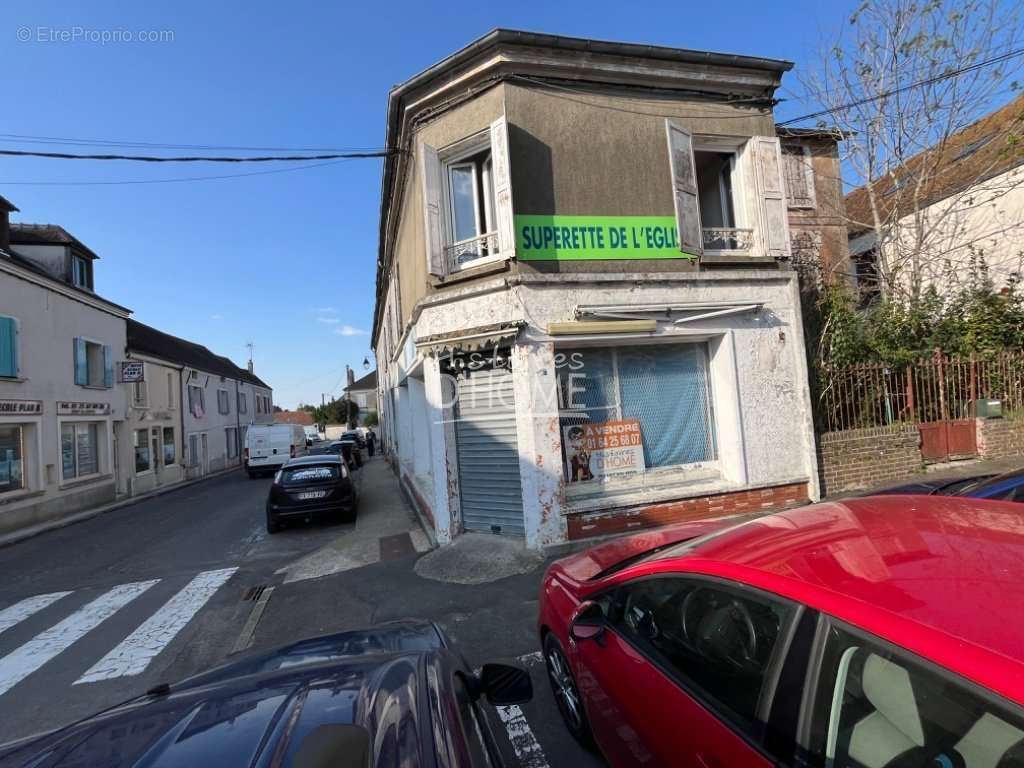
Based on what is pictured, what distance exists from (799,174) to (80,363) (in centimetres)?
2061

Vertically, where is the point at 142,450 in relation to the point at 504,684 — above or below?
above

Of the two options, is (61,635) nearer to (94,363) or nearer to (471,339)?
(471,339)

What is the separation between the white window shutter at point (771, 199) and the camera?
7.62 meters

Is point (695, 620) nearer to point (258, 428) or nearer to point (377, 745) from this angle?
point (377, 745)

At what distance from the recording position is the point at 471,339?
22.0 ft

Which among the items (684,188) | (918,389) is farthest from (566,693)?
(918,389)

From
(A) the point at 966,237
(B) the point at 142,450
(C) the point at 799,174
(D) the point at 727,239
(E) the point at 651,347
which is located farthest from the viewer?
(B) the point at 142,450

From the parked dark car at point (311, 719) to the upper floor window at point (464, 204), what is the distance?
5.45 metres

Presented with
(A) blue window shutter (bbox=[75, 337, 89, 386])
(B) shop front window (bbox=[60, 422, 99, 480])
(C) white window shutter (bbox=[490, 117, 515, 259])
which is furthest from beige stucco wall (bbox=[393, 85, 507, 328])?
(B) shop front window (bbox=[60, 422, 99, 480])

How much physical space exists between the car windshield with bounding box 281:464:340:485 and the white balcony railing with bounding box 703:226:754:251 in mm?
7969

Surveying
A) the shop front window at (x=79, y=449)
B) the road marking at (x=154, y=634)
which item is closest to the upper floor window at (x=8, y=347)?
the shop front window at (x=79, y=449)

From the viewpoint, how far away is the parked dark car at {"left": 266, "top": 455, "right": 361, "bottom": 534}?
31.1 ft

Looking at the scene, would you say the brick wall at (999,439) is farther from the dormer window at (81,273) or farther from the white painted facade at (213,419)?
the white painted facade at (213,419)

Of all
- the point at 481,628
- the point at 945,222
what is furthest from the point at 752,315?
the point at 945,222
